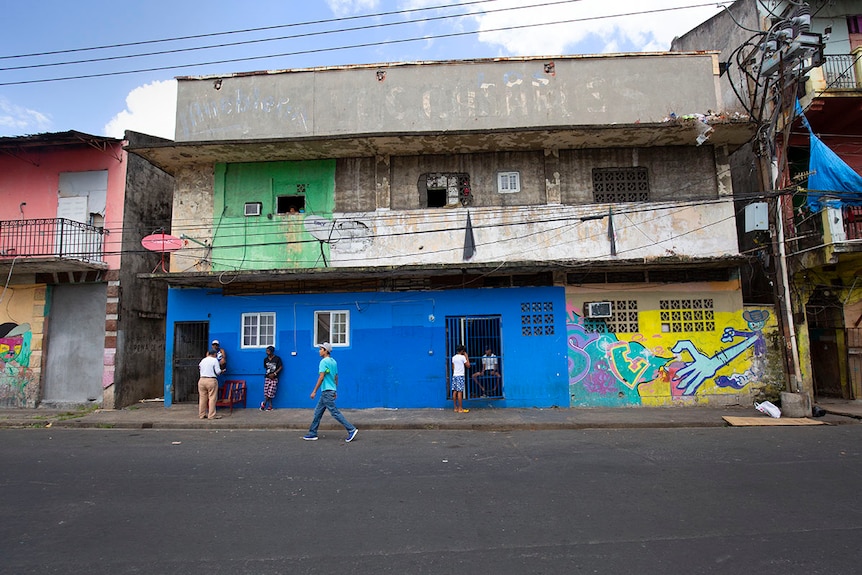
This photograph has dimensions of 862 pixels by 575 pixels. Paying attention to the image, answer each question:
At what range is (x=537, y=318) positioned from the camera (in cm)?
1352

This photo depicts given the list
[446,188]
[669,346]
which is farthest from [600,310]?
[446,188]

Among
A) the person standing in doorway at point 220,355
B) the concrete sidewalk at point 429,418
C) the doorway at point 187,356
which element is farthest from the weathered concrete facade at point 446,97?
the concrete sidewalk at point 429,418

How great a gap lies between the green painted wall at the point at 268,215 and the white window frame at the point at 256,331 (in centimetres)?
134

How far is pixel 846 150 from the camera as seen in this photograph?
13852mm

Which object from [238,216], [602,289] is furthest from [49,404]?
[602,289]

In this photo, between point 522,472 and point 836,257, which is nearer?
point 522,472

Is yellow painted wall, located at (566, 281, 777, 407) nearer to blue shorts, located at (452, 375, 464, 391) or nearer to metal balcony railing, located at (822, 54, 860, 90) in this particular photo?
blue shorts, located at (452, 375, 464, 391)

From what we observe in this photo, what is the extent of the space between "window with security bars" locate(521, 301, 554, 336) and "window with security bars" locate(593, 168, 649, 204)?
307cm

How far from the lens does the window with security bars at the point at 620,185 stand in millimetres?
13594

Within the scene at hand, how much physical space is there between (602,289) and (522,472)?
7.80 meters

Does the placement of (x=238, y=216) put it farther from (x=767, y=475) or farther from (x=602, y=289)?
(x=767, y=475)

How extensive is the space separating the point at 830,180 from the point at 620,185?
4.44 m

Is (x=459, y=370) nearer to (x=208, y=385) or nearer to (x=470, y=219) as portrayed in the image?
(x=470, y=219)

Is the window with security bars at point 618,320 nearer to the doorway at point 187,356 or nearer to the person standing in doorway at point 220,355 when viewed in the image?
the person standing in doorway at point 220,355
